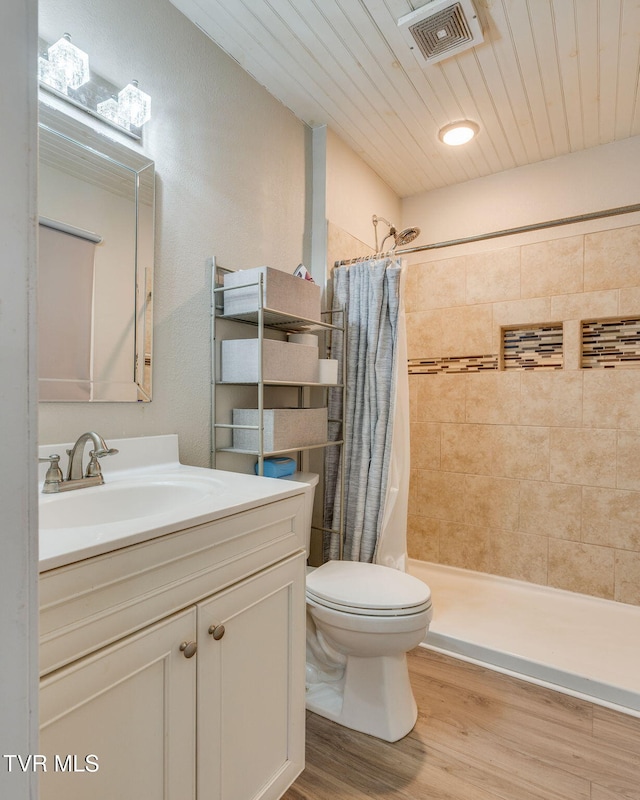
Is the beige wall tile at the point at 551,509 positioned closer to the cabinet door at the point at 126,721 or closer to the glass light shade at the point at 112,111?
the cabinet door at the point at 126,721

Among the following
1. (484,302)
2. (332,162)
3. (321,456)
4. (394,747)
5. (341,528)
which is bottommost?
(394,747)

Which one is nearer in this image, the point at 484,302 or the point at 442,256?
the point at 484,302

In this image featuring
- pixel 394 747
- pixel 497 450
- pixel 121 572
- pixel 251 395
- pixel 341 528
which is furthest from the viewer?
pixel 497 450

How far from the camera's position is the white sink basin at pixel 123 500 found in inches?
40.3

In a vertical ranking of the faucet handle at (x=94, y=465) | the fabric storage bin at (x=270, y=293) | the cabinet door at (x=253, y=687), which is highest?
the fabric storage bin at (x=270, y=293)

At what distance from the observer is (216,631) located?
89 centimetres

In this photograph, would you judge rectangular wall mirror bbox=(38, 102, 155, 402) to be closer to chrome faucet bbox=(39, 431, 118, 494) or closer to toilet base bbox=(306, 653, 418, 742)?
chrome faucet bbox=(39, 431, 118, 494)

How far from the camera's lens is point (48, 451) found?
113cm

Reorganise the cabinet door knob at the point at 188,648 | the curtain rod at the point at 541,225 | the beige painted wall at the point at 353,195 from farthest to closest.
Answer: the beige painted wall at the point at 353,195, the curtain rod at the point at 541,225, the cabinet door knob at the point at 188,648

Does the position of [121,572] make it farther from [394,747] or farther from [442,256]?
[442,256]

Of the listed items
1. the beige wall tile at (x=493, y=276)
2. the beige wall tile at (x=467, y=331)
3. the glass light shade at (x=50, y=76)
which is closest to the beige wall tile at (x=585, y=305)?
the beige wall tile at (x=493, y=276)

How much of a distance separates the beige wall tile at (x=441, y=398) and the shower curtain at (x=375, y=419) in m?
0.71

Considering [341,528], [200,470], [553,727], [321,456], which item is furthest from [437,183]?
[553,727]

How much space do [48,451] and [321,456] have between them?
54.3 inches
